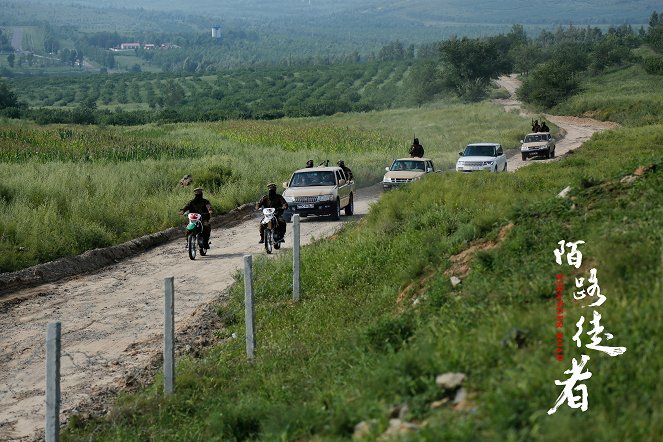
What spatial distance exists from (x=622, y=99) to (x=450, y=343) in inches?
3349

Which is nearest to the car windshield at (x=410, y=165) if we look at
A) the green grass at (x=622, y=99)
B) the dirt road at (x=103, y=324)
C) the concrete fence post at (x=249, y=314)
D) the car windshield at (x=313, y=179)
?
the car windshield at (x=313, y=179)

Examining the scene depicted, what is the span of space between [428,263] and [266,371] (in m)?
3.61

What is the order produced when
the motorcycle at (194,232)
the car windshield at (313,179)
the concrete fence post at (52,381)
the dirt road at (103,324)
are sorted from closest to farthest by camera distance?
the concrete fence post at (52,381) < the dirt road at (103,324) < the motorcycle at (194,232) < the car windshield at (313,179)

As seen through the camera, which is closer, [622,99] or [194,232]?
[194,232]

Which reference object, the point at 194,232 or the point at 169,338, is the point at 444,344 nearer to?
the point at 169,338

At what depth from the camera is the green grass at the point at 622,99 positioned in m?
76.9

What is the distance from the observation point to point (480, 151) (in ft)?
128

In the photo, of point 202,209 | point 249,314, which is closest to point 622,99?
point 202,209

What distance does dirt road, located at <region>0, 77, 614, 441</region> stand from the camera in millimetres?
11992

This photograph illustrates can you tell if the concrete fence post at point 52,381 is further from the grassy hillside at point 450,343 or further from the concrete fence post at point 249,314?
the concrete fence post at point 249,314

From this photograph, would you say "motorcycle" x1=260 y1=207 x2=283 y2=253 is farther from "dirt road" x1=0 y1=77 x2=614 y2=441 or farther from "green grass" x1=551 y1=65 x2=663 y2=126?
"green grass" x1=551 y1=65 x2=663 y2=126

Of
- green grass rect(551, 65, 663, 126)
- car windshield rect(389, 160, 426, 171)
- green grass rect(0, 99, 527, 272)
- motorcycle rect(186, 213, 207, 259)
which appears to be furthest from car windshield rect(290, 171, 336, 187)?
green grass rect(551, 65, 663, 126)

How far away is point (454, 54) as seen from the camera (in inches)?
5335

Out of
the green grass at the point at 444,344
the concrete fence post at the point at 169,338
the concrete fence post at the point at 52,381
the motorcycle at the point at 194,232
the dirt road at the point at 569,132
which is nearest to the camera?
the green grass at the point at 444,344
